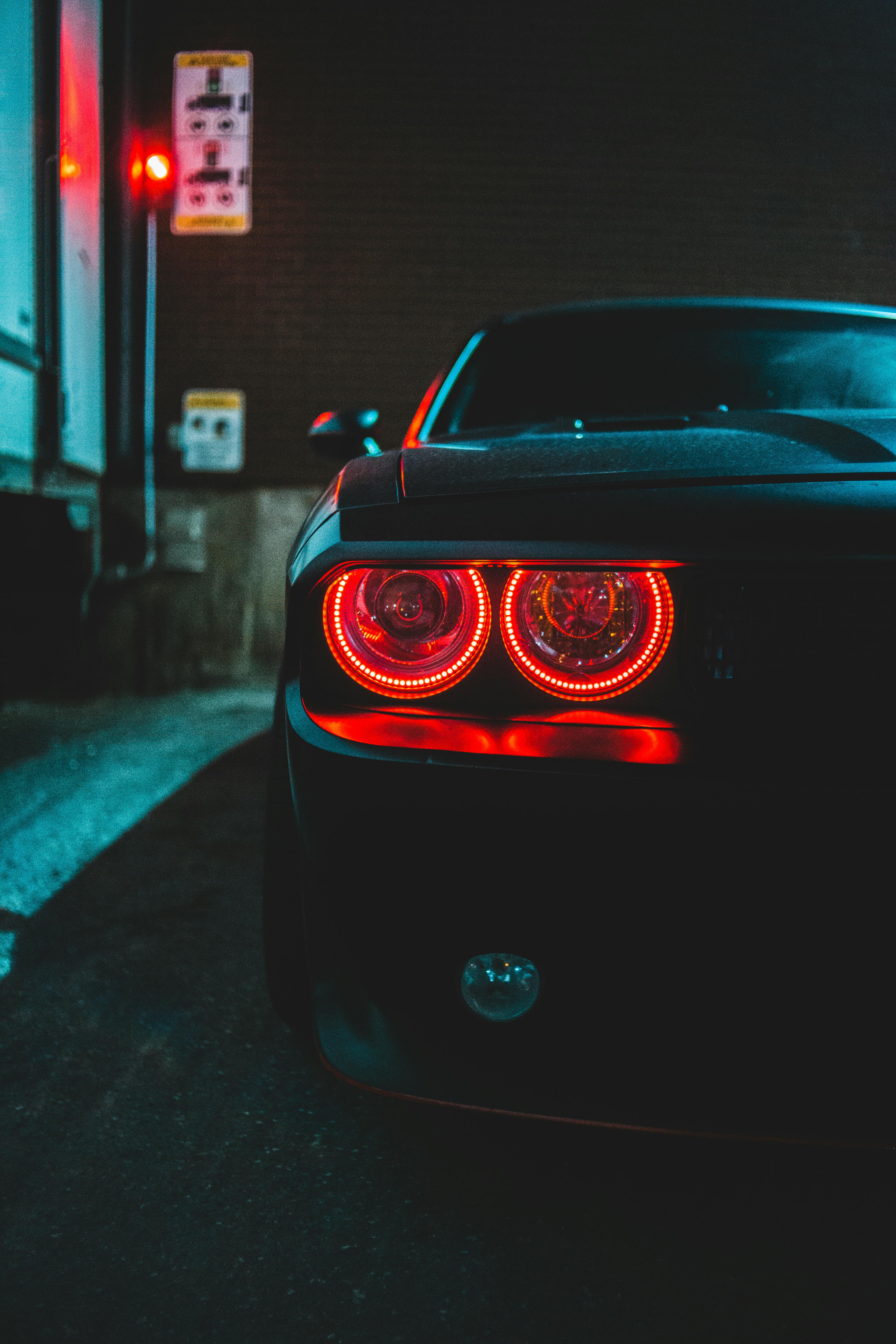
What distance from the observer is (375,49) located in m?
5.75

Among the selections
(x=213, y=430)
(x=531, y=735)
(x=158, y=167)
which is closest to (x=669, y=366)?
(x=531, y=735)

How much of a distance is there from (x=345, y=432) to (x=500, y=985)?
1545mm

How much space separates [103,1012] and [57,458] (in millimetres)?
3871

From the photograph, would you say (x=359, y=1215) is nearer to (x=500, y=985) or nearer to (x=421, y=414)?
(x=500, y=985)

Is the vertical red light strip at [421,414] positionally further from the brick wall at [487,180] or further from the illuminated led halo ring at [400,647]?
the brick wall at [487,180]

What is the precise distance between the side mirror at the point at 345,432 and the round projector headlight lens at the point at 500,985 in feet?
4.86

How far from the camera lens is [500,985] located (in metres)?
1.02

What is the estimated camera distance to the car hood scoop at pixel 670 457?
1.04m

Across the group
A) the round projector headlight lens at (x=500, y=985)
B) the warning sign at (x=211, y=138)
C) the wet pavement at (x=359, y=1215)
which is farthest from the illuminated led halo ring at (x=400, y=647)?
the warning sign at (x=211, y=138)

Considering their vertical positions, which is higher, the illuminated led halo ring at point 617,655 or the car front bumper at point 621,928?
the illuminated led halo ring at point 617,655

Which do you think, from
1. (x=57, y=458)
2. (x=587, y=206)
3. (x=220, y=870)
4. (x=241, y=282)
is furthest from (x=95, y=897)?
(x=587, y=206)

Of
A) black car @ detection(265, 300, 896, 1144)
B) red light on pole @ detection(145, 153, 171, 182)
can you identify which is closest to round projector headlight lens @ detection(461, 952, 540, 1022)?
black car @ detection(265, 300, 896, 1144)

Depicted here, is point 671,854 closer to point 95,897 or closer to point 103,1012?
point 103,1012

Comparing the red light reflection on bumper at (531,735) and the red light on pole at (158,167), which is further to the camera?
the red light on pole at (158,167)
